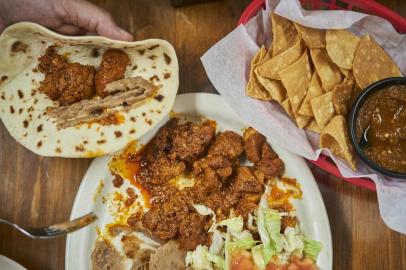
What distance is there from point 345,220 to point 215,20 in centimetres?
103

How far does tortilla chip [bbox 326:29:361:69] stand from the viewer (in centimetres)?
199

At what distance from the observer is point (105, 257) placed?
220cm

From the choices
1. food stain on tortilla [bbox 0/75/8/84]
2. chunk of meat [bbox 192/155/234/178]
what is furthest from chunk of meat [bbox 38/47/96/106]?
chunk of meat [bbox 192/155/234/178]

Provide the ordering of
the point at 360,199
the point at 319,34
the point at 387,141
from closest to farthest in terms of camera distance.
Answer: the point at 387,141, the point at 319,34, the point at 360,199

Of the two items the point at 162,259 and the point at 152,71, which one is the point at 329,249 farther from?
the point at 152,71

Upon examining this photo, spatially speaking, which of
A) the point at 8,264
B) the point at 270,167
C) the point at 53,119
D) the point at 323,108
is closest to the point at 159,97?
the point at 53,119

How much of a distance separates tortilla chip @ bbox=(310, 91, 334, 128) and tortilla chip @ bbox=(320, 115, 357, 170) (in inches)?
1.4

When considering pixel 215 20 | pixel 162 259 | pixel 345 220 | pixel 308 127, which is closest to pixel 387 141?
pixel 308 127

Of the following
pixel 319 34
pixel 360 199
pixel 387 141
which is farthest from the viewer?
pixel 360 199

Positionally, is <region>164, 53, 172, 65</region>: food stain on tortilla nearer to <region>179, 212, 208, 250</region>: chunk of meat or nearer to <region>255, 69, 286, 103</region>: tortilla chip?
<region>255, 69, 286, 103</region>: tortilla chip

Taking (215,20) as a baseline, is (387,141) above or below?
below

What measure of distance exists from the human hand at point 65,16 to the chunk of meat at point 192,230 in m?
0.80

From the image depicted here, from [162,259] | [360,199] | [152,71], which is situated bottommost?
[162,259]

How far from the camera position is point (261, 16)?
2.09 meters
